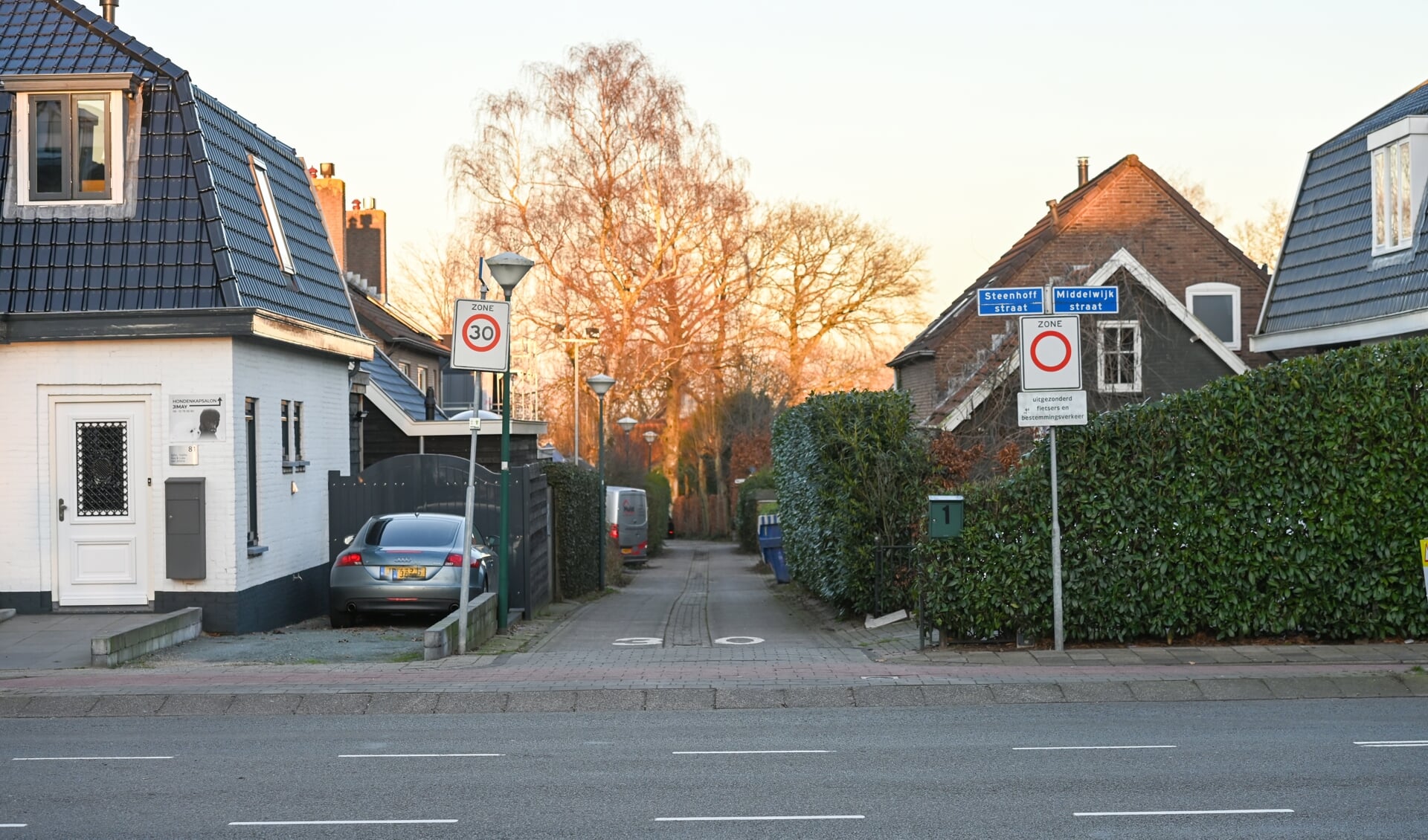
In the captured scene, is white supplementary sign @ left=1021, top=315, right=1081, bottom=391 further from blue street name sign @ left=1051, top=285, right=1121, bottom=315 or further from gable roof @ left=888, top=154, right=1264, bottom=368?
gable roof @ left=888, top=154, right=1264, bottom=368

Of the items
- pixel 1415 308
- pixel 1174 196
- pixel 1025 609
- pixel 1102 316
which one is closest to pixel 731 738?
pixel 1025 609

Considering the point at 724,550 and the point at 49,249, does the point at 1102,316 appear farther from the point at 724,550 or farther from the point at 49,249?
the point at 724,550

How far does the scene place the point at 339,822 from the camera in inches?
293

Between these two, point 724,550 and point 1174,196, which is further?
point 724,550

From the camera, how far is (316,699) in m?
11.6

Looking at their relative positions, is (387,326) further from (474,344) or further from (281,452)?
(474,344)

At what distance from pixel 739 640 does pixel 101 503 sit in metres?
7.29

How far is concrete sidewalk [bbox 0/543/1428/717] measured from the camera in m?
11.6

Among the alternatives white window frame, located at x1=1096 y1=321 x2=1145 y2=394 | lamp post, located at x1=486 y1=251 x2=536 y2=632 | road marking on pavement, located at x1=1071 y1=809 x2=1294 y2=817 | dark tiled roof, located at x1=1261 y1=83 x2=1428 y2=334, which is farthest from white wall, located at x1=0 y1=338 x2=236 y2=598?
white window frame, located at x1=1096 y1=321 x2=1145 y2=394

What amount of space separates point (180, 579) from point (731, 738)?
8027mm

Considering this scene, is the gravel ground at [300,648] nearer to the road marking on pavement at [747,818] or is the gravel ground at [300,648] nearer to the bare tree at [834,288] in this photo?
the road marking on pavement at [747,818]

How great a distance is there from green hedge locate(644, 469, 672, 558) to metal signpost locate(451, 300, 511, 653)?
113 ft

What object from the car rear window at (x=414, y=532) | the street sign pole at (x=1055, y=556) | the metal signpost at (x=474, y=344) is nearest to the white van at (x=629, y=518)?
the car rear window at (x=414, y=532)

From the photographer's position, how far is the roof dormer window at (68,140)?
1608 centimetres
